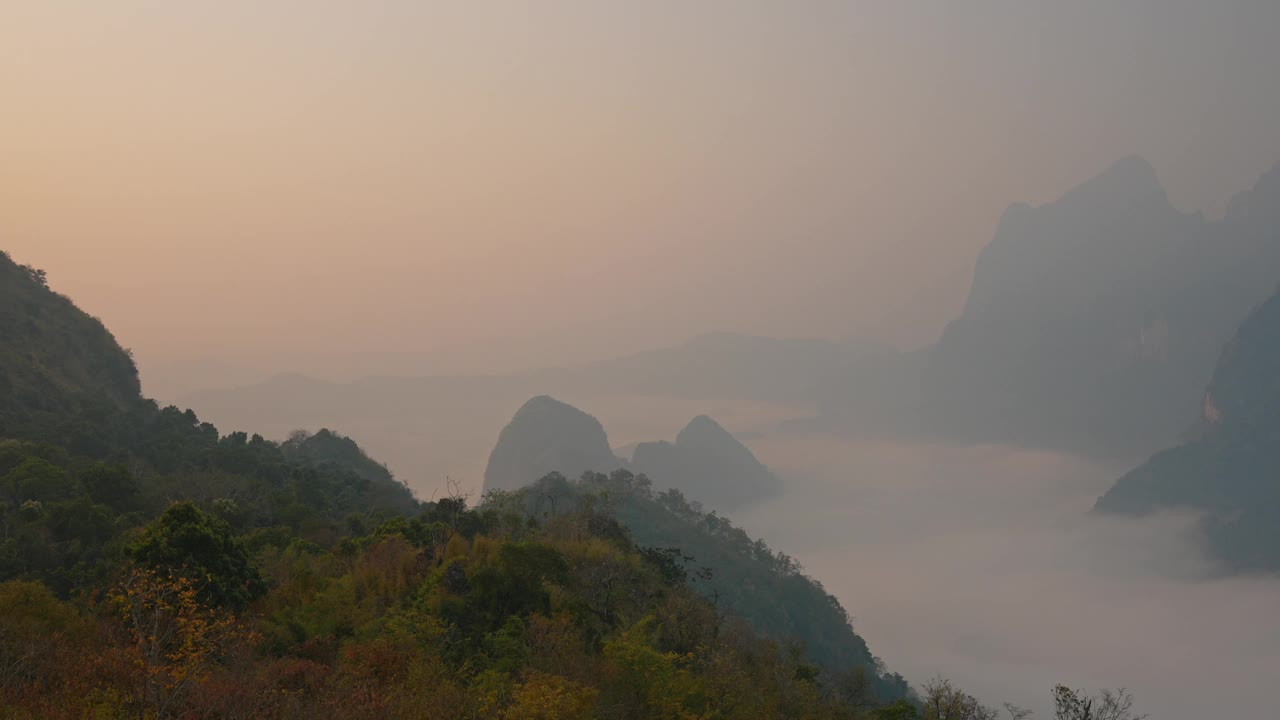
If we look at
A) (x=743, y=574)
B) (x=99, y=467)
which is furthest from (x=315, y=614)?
(x=743, y=574)

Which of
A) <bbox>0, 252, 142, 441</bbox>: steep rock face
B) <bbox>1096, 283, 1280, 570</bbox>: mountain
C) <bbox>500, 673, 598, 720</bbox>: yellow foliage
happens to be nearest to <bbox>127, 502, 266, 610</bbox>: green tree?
<bbox>500, 673, 598, 720</bbox>: yellow foliage

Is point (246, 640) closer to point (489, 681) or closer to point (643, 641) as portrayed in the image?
point (489, 681)

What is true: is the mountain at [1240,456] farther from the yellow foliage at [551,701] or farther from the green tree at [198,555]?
the green tree at [198,555]

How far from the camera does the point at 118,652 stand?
12516 millimetres

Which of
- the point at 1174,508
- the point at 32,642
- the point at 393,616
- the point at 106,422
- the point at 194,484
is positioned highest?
the point at 1174,508

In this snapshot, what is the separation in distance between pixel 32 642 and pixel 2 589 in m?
2.52

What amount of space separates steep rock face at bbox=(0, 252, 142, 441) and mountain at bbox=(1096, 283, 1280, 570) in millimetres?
219447

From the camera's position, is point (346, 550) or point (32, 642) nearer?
point (32, 642)

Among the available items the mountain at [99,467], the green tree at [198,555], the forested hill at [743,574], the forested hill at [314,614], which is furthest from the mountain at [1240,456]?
the green tree at [198,555]

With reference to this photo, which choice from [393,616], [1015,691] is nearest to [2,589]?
[393,616]

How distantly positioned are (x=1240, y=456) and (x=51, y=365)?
245m

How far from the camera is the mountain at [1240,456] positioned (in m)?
174

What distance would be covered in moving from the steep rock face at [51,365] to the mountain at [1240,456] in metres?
219

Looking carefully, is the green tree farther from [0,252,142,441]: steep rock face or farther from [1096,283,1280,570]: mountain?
[1096,283,1280,570]: mountain
